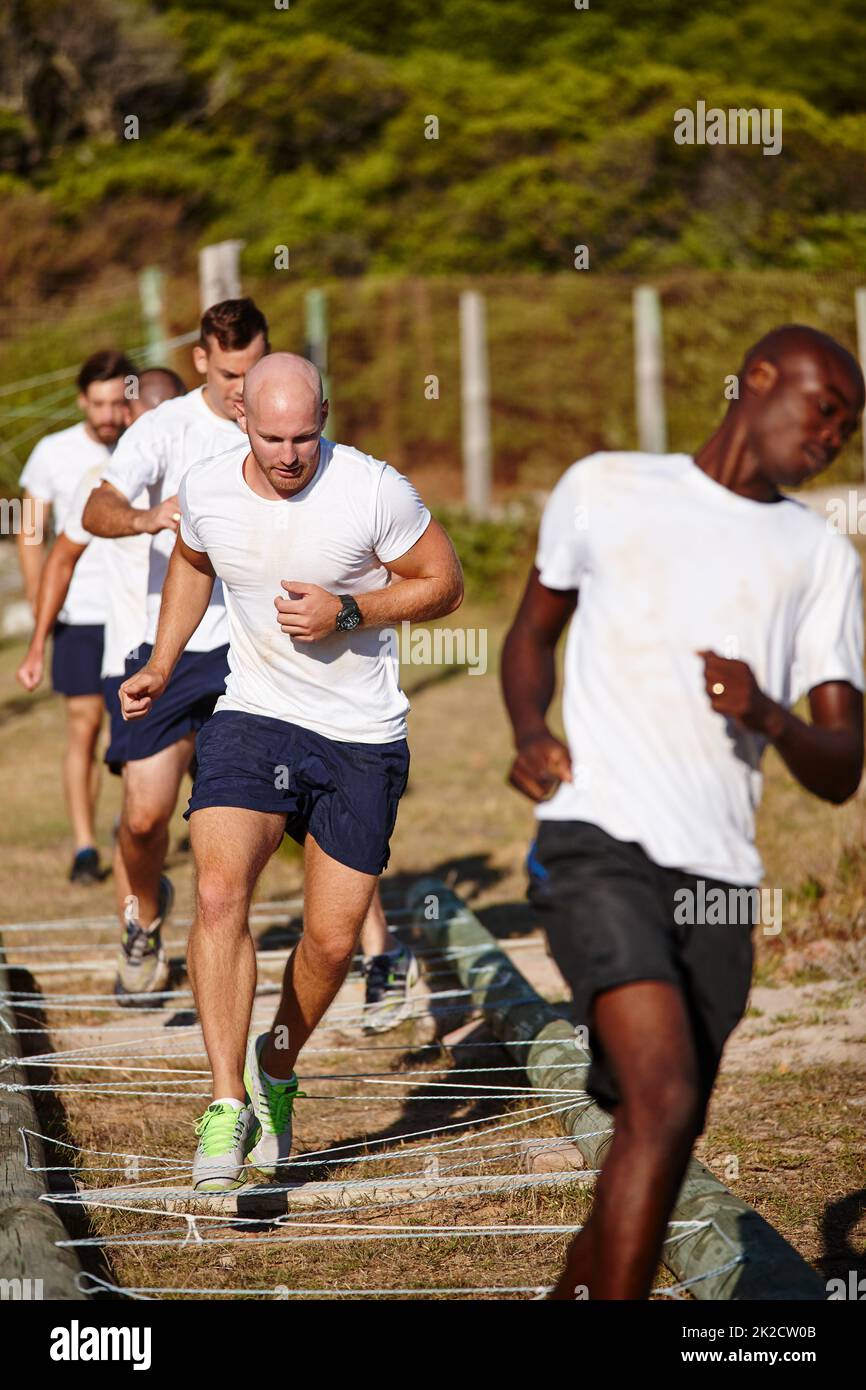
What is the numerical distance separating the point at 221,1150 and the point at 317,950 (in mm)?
639

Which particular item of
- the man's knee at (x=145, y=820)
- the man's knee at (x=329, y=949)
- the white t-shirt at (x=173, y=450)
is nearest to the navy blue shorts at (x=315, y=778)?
the man's knee at (x=329, y=949)

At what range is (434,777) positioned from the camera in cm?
1132

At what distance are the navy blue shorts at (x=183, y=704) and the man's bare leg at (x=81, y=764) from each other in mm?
2288

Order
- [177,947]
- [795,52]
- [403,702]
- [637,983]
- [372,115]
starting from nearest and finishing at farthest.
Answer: [637,983] → [403,702] → [177,947] → [372,115] → [795,52]

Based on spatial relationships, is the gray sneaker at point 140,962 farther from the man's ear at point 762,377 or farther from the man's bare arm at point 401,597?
the man's ear at point 762,377

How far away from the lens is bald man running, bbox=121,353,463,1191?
4688 millimetres

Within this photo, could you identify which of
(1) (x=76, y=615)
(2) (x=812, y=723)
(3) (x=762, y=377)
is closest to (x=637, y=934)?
(2) (x=812, y=723)

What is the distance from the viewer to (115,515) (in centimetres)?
618

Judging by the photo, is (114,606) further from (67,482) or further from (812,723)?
(812,723)

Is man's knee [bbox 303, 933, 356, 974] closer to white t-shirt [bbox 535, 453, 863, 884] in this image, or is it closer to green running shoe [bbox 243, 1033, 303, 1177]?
green running shoe [bbox 243, 1033, 303, 1177]
